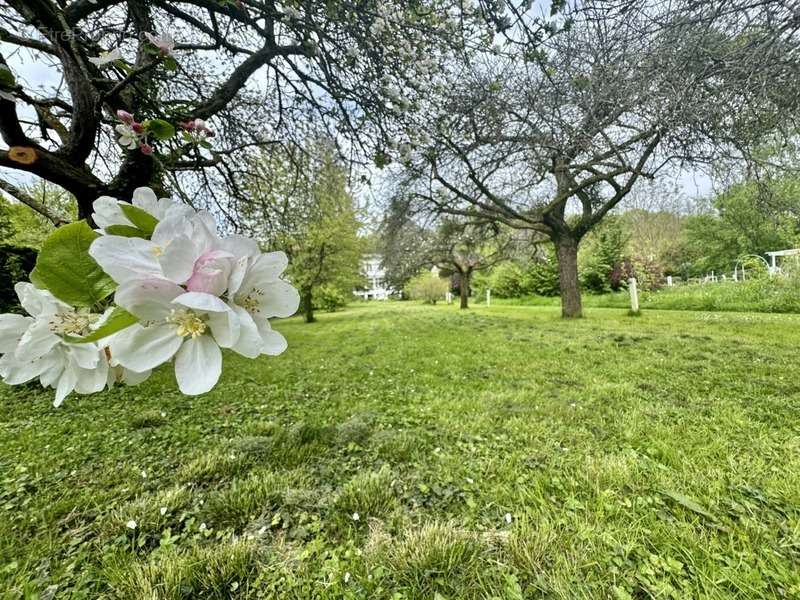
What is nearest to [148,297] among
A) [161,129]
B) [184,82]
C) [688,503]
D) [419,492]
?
[161,129]

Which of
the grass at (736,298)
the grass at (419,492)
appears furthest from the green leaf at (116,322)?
the grass at (736,298)

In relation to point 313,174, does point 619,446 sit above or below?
below

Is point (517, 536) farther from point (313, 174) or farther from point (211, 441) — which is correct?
point (313, 174)

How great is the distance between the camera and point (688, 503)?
1577mm

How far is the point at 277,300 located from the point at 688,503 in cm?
214

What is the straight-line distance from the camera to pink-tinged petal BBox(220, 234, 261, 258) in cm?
47

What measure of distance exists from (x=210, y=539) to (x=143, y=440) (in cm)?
156

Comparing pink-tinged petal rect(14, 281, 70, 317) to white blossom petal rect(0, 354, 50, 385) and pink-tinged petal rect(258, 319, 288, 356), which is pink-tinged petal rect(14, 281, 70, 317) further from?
pink-tinged petal rect(258, 319, 288, 356)

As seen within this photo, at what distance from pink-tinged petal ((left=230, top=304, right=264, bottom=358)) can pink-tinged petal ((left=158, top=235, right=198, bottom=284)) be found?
0.07 meters

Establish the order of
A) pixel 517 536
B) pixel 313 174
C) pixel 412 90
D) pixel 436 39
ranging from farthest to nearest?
1. pixel 313 174
2. pixel 412 90
3. pixel 436 39
4. pixel 517 536

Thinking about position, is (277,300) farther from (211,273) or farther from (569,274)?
(569,274)

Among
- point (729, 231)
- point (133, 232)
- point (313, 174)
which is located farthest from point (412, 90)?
point (729, 231)

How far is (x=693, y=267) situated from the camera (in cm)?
2267

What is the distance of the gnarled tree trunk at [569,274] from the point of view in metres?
9.48
